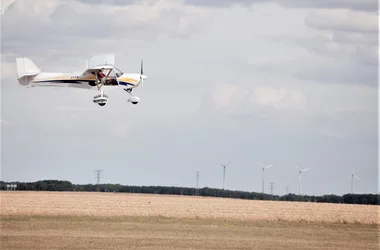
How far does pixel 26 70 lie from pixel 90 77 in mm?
4043

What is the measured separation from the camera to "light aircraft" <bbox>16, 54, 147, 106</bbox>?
46.6m

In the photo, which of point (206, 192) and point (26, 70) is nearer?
point (26, 70)

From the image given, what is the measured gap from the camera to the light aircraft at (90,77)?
46.6 meters

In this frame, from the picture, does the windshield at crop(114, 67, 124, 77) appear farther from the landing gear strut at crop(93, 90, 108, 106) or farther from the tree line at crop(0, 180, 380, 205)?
the tree line at crop(0, 180, 380, 205)

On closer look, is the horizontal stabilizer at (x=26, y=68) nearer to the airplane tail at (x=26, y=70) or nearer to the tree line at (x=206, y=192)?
the airplane tail at (x=26, y=70)

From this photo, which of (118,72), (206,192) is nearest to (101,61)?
(118,72)

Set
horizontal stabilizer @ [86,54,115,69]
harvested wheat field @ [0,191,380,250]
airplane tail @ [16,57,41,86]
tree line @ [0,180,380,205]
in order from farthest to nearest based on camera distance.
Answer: tree line @ [0,180,380,205], airplane tail @ [16,57,41,86], horizontal stabilizer @ [86,54,115,69], harvested wheat field @ [0,191,380,250]

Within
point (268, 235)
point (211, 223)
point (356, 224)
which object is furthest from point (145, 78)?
point (356, 224)

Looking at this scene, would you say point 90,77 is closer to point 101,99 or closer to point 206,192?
point 101,99

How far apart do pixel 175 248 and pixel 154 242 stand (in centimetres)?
215

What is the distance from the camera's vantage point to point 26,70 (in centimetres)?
4884

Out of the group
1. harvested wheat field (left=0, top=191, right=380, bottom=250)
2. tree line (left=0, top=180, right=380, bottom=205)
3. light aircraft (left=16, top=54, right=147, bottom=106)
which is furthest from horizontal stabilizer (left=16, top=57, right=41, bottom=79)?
tree line (left=0, top=180, right=380, bottom=205)

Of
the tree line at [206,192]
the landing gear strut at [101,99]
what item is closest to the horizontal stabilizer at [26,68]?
the landing gear strut at [101,99]

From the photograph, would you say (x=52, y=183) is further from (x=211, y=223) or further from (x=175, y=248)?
(x=175, y=248)
